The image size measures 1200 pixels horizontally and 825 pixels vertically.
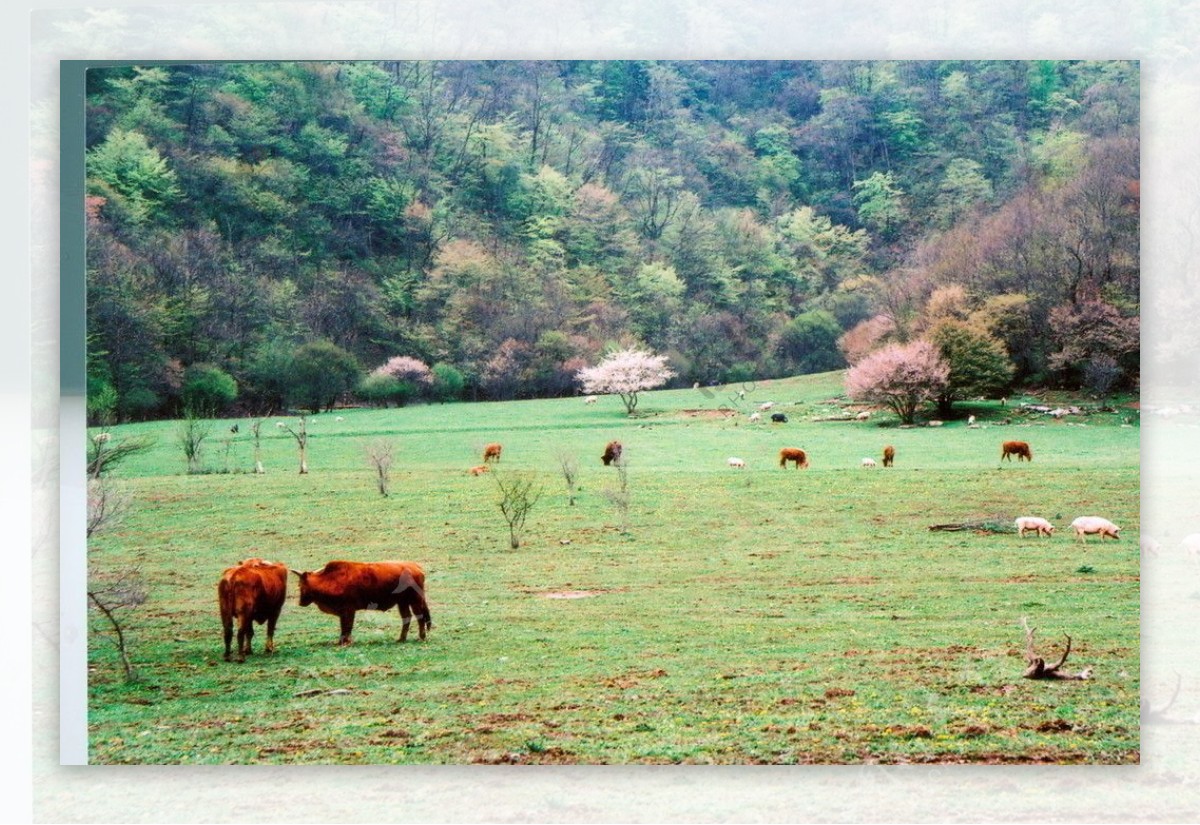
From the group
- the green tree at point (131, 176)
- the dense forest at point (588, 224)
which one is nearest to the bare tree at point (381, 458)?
the dense forest at point (588, 224)

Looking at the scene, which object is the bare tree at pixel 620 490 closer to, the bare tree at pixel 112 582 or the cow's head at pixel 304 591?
the cow's head at pixel 304 591

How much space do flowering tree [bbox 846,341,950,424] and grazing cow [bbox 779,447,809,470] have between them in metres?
0.34

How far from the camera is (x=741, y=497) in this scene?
228 inches

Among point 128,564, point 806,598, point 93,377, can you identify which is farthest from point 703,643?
point 93,377

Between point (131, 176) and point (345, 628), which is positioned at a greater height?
point (131, 176)

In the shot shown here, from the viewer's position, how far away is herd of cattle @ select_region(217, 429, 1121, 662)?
222 inches

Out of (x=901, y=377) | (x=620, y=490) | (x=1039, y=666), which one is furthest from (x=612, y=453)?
(x=1039, y=666)

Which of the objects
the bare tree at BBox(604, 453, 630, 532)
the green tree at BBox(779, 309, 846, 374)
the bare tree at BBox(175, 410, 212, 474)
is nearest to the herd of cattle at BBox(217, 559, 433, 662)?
the bare tree at BBox(175, 410, 212, 474)

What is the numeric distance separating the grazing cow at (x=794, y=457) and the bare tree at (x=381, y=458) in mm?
1702

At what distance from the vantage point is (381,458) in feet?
19.0

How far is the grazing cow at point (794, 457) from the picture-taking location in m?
5.79

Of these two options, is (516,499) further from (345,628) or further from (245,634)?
(245,634)

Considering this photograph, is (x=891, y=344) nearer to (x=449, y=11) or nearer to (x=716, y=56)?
(x=716, y=56)

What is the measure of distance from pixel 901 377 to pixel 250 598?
2977 mm
